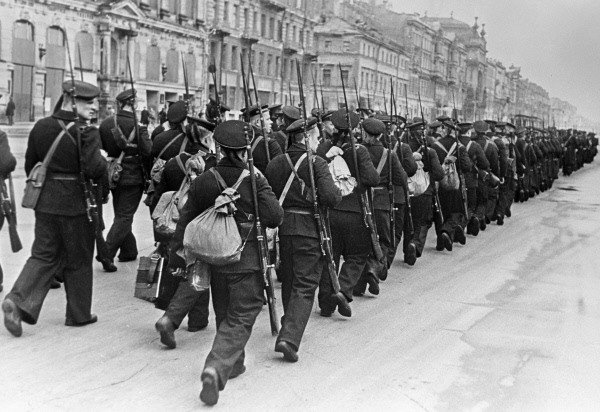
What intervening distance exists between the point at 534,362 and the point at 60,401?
3706 mm

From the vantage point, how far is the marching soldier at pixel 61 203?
6.73 metres

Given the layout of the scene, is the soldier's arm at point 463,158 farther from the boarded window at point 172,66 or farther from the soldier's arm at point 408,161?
the boarded window at point 172,66

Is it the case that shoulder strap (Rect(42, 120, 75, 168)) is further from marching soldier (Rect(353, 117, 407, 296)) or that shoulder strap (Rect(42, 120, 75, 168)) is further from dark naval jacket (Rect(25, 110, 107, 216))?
marching soldier (Rect(353, 117, 407, 296))

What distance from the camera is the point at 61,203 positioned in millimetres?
6797

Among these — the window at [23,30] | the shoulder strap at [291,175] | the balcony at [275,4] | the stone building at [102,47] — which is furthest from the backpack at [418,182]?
the balcony at [275,4]

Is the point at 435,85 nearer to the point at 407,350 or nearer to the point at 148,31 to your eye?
the point at 148,31

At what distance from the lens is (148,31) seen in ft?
163

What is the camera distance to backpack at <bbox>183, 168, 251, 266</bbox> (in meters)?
5.57

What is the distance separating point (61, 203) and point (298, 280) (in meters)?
2.06

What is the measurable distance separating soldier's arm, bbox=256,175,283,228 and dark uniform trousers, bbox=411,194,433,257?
590 centimetres

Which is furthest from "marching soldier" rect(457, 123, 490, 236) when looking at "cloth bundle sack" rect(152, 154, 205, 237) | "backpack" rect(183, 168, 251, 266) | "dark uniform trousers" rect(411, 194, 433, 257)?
"backpack" rect(183, 168, 251, 266)

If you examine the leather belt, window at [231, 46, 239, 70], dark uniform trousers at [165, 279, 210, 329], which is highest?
window at [231, 46, 239, 70]

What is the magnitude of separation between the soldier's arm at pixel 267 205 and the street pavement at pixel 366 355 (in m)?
1.17

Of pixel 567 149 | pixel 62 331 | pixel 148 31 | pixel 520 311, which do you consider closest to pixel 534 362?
pixel 520 311
